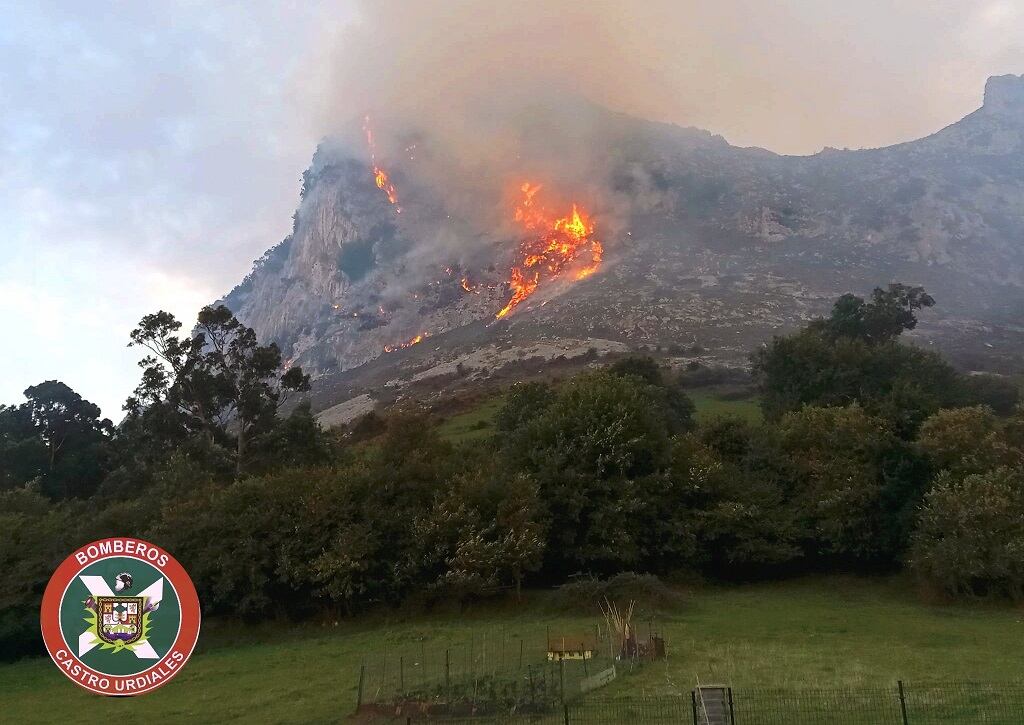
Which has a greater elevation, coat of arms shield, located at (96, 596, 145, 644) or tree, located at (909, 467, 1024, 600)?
coat of arms shield, located at (96, 596, 145, 644)

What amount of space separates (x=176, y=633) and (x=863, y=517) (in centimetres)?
4264

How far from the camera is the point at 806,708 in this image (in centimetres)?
1611

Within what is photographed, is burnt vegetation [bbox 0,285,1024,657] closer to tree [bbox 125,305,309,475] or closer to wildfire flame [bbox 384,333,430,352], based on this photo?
tree [bbox 125,305,309,475]

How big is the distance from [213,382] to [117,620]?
59891 mm

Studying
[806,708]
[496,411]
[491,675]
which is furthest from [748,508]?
[496,411]

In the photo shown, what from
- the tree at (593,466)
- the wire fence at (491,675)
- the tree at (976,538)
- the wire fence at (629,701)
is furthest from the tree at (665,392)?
the wire fence at (629,701)

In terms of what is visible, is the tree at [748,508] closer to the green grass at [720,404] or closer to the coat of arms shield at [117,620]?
the green grass at [720,404]

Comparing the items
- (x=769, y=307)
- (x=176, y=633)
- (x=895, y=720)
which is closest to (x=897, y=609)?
(x=895, y=720)

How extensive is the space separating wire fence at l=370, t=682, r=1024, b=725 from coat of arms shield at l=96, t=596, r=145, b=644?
34.6 feet

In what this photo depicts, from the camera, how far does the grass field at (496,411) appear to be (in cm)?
7569

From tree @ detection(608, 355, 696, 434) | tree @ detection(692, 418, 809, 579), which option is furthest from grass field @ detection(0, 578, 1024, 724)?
tree @ detection(608, 355, 696, 434)

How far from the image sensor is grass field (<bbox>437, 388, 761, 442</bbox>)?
7569 centimetres

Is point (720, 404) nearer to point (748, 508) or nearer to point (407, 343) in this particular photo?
point (748, 508)

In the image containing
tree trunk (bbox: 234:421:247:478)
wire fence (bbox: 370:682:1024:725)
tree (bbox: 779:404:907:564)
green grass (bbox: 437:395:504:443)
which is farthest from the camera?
green grass (bbox: 437:395:504:443)
